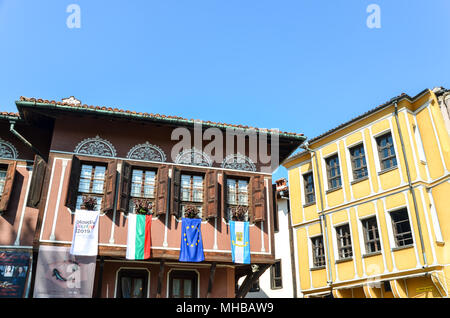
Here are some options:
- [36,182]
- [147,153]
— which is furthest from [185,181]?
[36,182]

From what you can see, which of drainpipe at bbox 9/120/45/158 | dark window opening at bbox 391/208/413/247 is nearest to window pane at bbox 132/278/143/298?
drainpipe at bbox 9/120/45/158

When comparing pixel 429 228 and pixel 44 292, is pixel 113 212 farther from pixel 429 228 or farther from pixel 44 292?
pixel 429 228

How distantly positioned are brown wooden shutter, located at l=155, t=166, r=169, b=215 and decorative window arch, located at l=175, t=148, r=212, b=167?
665 mm

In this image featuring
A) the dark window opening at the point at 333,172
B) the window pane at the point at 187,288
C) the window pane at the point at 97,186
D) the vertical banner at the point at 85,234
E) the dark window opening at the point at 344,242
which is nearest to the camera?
the vertical banner at the point at 85,234

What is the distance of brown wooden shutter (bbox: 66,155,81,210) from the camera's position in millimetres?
11352

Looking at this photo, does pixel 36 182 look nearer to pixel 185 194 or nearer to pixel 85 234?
pixel 85 234

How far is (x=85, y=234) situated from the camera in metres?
11.2

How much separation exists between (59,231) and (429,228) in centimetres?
1216

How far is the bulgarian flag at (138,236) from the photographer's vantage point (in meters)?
11.4

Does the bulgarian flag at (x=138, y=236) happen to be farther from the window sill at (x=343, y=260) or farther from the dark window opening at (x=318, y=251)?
the dark window opening at (x=318, y=251)

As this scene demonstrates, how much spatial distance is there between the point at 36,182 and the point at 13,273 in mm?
2426

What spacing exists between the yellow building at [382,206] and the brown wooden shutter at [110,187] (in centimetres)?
1038

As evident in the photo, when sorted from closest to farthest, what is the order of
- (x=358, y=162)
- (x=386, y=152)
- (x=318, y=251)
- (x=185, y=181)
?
(x=185, y=181) → (x=386, y=152) → (x=358, y=162) → (x=318, y=251)

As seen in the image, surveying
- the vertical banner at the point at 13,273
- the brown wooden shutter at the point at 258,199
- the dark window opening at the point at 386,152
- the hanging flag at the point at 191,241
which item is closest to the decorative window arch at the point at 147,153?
the hanging flag at the point at 191,241
